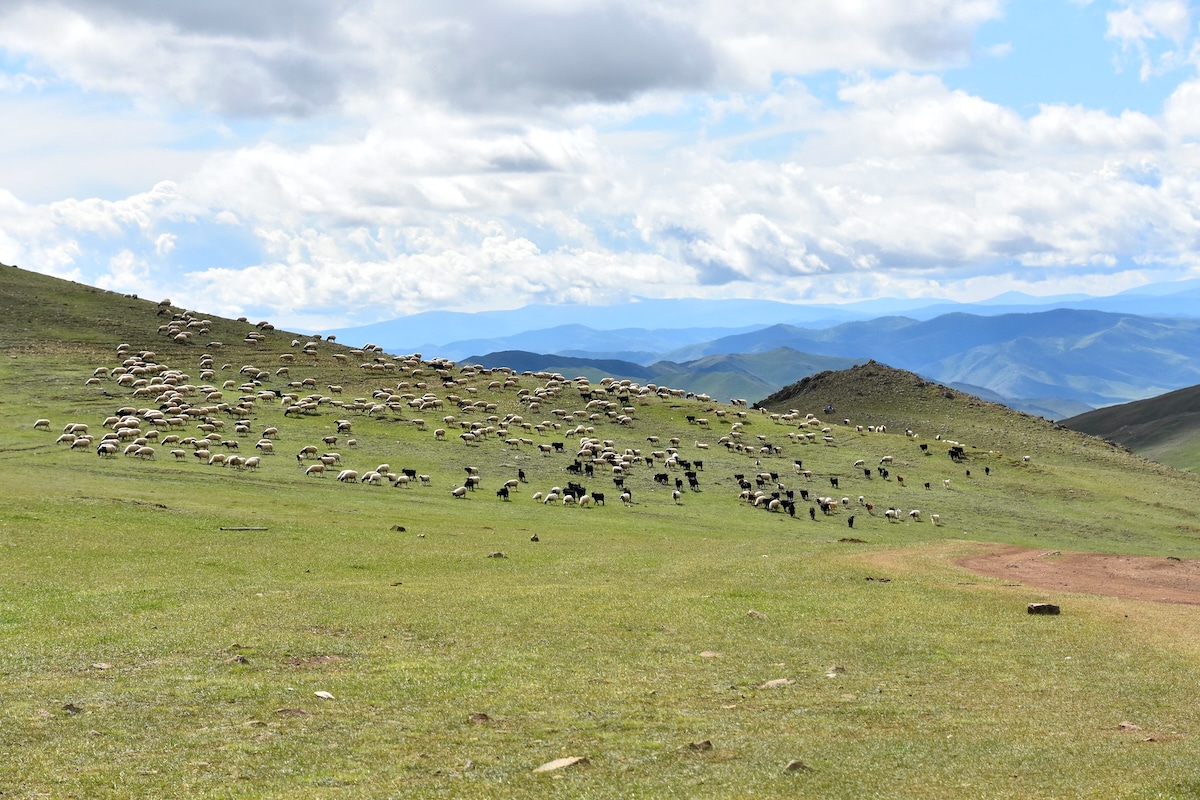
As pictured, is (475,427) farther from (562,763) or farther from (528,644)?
(562,763)

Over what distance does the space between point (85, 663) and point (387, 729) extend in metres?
8.26

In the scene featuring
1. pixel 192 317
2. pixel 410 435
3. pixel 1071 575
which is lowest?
pixel 1071 575

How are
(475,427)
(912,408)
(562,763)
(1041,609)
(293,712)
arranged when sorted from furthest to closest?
(912,408) < (475,427) < (1041,609) < (293,712) < (562,763)

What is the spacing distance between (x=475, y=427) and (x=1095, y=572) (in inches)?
2346

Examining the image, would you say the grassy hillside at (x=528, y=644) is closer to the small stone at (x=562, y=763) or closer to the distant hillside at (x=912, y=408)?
the small stone at (x=562, y=763)

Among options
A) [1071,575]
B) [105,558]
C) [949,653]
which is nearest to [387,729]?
[949,653]

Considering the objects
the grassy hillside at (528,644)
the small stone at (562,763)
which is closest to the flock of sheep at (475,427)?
the grassy hillside at (528,644)

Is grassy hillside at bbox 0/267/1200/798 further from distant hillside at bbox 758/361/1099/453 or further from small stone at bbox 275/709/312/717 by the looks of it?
distant hillside at bbox 758/361/1099/453

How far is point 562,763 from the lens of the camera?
17516 millimetres

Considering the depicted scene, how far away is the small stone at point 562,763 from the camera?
17.3 meters

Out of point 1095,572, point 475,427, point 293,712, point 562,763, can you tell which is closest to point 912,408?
point 475,427

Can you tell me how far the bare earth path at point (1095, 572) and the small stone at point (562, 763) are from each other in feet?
104

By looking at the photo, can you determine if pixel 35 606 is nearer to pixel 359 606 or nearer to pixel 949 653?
pixel 359 606

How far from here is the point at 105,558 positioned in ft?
124
